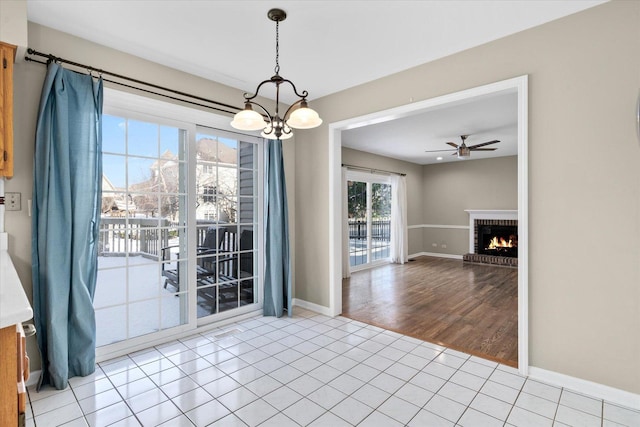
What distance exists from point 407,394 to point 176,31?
10.8ft

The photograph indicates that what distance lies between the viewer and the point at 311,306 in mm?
4141

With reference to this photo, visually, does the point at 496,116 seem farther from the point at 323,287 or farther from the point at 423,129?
the point at 323,287

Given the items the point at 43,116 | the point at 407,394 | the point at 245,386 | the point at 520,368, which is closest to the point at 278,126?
the point at 43,116

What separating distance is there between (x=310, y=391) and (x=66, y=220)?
224 centimetres

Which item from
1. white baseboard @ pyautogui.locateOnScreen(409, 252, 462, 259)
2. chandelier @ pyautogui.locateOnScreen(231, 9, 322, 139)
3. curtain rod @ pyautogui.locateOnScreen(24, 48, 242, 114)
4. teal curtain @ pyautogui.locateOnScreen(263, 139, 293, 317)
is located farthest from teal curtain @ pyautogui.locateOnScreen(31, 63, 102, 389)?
white baseboard @ pyautogui.locateOnScreen(409, 252, 462, 259)

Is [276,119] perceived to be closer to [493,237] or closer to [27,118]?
[27,118]

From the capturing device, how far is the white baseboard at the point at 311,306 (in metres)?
3.95

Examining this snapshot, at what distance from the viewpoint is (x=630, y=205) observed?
210 centimetres

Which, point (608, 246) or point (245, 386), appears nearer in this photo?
point (608, 246)

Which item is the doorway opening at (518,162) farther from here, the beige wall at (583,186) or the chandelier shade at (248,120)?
the chandelier shade at (248,120)

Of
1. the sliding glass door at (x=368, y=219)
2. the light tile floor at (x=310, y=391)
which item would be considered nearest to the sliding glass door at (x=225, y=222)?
the light tile floor at (x=310, y=391)

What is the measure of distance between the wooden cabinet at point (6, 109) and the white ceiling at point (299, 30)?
1.48 feet

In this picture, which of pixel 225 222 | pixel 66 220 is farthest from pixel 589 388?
pixel 66 220

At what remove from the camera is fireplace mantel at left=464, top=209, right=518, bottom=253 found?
7.48 m
